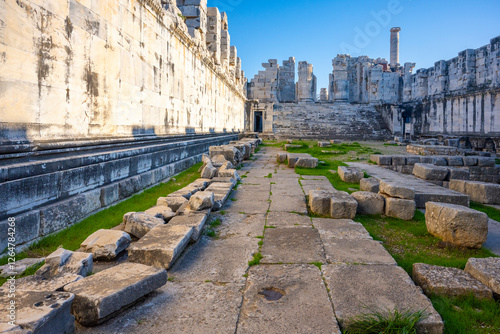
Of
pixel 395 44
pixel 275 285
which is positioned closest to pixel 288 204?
pixel 275 285

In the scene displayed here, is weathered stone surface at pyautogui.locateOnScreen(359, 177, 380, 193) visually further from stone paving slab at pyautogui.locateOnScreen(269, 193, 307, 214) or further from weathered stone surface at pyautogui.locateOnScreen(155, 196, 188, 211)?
weathered stone surface at pyautogui.locateOnScreen(155, 196, 188, 211)

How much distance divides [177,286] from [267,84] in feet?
113

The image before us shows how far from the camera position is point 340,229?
4.07 metres

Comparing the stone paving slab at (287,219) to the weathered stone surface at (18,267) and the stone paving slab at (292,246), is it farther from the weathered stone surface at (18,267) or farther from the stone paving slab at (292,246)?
the weathered stone surface at (18,267)

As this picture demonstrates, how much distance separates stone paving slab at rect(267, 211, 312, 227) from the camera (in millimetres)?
4286

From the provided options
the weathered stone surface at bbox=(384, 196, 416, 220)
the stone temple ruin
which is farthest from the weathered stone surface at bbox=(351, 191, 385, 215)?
the weathered stone surface at bbox=(384, 196, 416, 220)

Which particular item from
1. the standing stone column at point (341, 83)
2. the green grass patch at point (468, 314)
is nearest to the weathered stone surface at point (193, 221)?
the green grass patch at point (468, 314)

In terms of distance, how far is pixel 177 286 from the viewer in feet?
8.29

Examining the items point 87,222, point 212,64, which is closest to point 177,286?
point 87,222

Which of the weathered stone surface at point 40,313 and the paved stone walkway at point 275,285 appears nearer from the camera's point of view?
the weathered stone surface at point 40,313

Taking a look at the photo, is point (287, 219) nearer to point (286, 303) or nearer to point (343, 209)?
point (343, 209)

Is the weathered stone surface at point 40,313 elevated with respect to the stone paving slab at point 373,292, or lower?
elevated

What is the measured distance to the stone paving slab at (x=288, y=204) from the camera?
16.6 feet

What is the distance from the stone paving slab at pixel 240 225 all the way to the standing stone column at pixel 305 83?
35.2 metres
